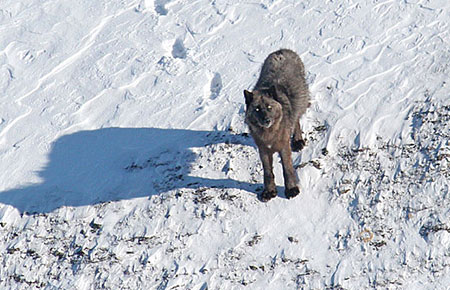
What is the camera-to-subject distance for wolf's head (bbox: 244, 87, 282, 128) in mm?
9492

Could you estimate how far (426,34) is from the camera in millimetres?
12742

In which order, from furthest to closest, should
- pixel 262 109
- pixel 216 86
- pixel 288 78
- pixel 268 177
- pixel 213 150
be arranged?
pixel 216 86 < pixel 213 150 < pixel 288 78 < pixel 268 177 < pixel 262 109

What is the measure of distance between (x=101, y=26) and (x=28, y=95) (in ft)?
8.15

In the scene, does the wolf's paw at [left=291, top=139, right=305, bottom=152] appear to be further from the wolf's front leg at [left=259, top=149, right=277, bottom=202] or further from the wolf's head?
the wolf's head

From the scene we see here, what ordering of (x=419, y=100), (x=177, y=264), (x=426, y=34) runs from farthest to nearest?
1. (x=426, y=34)
2. (x=419, y=100)
3. (x=177, y=264)

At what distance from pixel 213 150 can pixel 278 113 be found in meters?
1.94

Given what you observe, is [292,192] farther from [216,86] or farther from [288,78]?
[216,86]

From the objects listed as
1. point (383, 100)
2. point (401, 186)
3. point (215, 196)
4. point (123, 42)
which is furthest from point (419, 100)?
point (123, 42)

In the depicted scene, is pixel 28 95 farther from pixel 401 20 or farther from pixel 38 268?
pixel 401 20

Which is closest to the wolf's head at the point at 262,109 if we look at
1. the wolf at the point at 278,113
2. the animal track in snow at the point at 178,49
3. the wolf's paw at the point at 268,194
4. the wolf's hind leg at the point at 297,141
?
the wolf at the point at 278,113

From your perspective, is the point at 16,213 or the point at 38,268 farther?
the point at 16,213

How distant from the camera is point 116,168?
37.5ft

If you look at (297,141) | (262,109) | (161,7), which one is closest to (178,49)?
(161,7)

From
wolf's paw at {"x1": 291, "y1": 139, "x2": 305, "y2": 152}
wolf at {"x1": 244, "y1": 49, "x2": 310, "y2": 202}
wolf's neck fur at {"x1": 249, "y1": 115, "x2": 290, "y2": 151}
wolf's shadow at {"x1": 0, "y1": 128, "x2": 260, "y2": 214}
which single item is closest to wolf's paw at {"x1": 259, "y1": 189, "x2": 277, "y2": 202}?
wolf at {"x1": 244, "y1": 49, "x2": 310, "y2": 202}
